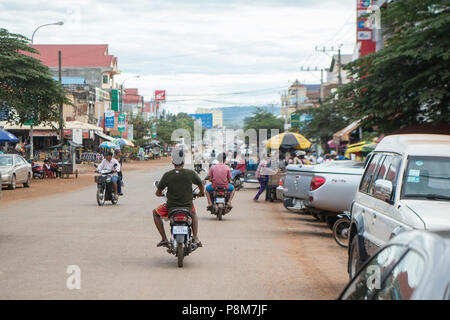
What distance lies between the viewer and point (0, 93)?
29.7 m

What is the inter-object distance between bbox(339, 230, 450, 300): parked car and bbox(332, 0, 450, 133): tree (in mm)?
14464

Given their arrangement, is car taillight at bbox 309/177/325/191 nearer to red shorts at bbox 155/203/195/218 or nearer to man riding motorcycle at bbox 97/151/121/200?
red shorts at bbox 155/203/195/218

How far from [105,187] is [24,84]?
41.5 ft

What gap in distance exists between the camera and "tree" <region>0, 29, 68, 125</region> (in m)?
30.1

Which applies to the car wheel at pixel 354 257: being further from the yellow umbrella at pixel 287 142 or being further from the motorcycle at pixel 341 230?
the yellow umbrella at pixel 287 142

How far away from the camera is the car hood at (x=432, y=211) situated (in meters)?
6.69

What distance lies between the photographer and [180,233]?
9.98m

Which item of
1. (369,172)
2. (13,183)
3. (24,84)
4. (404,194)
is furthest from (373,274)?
(24,84)

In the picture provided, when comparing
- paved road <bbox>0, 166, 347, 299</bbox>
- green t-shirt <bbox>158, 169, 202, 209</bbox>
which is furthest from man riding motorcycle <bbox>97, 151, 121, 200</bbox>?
green t-shirt <bbox>158, 169, 202, 209</bbox>

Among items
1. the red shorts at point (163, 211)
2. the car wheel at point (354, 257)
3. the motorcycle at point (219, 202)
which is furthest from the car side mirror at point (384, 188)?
the motorcycle at point (219, 202)

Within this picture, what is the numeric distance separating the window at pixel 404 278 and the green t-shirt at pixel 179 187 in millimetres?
6616

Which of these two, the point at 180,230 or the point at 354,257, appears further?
the point at 180,230

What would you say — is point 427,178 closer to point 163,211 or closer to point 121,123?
point 163,211
